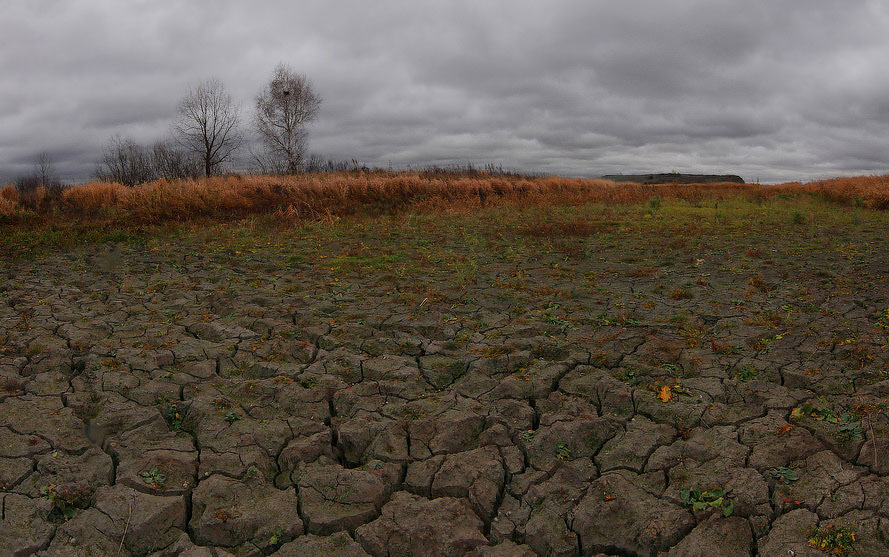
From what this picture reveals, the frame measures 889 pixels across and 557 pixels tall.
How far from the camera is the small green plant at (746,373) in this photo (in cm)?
384

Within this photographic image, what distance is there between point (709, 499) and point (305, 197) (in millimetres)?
14421

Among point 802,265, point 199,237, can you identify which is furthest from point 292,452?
point 199,237

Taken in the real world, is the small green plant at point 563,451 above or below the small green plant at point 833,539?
above

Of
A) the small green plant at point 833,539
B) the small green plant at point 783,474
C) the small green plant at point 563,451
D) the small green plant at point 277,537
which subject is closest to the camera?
the small green plant at point 833,539

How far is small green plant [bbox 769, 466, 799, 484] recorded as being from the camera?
2.75 m

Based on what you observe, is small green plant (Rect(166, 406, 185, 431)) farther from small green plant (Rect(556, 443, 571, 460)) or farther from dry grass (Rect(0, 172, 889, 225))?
dry grass (Rect(0, 172, 889, 225))

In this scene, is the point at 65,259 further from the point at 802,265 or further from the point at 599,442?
the point at 802,265

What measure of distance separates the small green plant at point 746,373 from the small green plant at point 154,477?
12.4 ft

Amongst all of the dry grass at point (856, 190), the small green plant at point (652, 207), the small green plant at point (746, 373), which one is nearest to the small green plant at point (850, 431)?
the small green plant at point (746, 373)

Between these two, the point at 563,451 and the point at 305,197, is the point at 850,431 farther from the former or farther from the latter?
the point at 305,197

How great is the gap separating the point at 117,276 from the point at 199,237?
3.45 m

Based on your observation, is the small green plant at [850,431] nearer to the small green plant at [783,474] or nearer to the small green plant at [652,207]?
the small green plant at [783,474]

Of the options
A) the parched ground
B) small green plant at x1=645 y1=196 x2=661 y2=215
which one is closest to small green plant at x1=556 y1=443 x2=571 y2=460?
the parched ground

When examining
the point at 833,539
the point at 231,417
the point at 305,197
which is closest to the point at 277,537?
the point at 231,417
